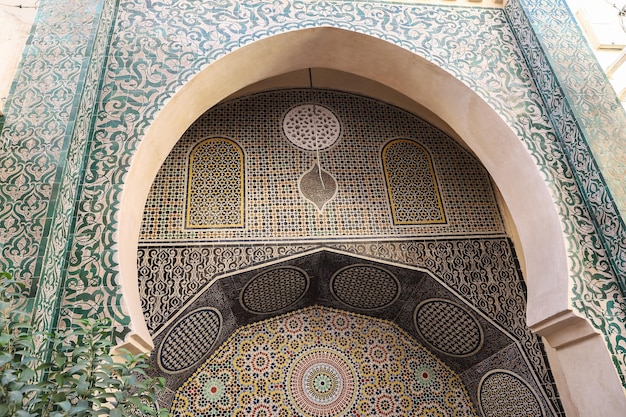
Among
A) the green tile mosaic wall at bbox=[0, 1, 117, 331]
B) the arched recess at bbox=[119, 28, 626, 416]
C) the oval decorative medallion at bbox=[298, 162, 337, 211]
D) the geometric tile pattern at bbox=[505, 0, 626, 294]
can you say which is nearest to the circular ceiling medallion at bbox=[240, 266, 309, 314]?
the oval decorative medallion at bbox=[298, 162, 337, 211]

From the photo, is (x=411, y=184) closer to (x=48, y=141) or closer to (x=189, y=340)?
(x=189, y=340)

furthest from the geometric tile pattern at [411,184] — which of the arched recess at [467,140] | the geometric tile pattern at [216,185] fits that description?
the geometric tile pattern at [216,185]

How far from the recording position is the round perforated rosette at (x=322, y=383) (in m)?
4.32

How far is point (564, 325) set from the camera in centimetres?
A: 284

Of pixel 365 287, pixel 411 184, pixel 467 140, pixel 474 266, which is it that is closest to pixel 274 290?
pixel 365 287

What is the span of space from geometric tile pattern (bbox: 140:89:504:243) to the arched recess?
870mm

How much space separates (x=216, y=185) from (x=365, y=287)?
4.92 feet

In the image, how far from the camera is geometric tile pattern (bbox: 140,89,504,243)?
420 cm

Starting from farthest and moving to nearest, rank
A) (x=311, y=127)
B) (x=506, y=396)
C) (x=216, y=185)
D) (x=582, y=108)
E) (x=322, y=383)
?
(x=311, y=127), (x=322, y=383), (x=216, y=185), (x=506, y=396), (x=582, y=108)

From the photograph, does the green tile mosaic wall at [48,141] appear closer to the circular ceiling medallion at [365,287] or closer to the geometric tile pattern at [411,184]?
the circular ceiling medallion at [365,287]

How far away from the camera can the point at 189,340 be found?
4.09m

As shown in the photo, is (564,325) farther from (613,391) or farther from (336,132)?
(336,132)

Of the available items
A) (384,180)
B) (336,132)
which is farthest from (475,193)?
(336,132)

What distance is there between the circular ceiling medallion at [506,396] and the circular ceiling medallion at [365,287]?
1.00m
